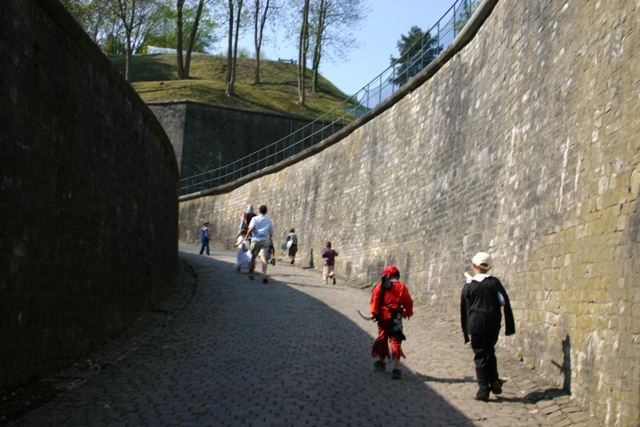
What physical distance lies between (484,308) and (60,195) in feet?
14.2

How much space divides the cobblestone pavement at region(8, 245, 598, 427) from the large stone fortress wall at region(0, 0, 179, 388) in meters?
0.47

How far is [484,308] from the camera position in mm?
7969

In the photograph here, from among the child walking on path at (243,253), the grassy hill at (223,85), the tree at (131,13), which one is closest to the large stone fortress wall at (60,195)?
the child walking on path at (243,253)

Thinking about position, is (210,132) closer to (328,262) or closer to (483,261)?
(328,262)

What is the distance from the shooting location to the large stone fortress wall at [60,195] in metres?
6.88

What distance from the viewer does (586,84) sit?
27.9 ft

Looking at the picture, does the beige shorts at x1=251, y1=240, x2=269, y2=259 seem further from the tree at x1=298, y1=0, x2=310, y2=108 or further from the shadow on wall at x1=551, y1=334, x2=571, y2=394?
the tree at x1=298, y1=0, x2=310, y2=108

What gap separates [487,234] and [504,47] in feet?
9.90

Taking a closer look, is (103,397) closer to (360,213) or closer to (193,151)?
(360,213)

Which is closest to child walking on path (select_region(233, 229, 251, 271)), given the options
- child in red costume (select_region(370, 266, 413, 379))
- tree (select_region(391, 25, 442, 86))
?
tree (select_region(391, 25, 442, 86))

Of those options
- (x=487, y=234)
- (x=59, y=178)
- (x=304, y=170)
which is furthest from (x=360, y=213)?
(x=59, y=178)

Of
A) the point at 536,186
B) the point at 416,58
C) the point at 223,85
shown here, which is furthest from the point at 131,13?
the point at 536,186

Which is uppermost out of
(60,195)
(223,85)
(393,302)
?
(223,85)

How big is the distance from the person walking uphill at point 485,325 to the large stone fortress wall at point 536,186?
71cm
